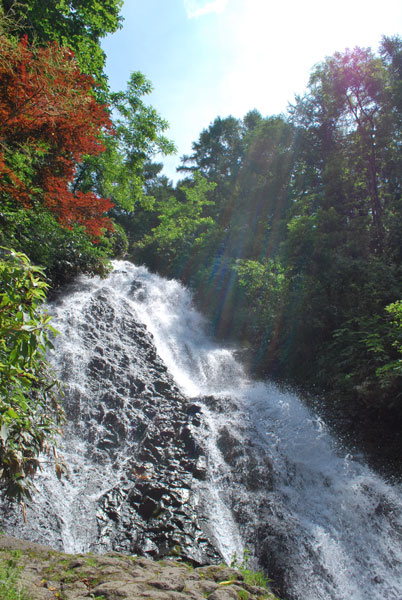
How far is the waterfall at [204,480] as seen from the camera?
4.75 metres

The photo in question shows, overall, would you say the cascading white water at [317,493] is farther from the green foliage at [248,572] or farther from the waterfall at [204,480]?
the green foliage at [248,572]

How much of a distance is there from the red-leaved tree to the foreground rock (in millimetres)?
4558

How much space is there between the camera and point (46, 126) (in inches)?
200

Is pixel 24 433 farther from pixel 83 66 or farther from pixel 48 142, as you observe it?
pixel 83 66

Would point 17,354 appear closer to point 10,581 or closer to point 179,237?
point 10,581

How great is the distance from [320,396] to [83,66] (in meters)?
12.1

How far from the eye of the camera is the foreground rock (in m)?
2.73

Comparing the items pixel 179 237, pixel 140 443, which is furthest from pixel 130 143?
pixel 140 443

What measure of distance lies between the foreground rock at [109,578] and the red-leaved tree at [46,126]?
4.56 m

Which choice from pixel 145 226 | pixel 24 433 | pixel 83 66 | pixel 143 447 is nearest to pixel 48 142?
pixel 24 433

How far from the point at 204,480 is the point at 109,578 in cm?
311

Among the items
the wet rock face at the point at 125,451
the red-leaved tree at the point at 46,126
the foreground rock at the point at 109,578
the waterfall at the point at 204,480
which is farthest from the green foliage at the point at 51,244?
the foreground rock at the point at 109,578

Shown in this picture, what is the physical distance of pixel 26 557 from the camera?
10.7ft

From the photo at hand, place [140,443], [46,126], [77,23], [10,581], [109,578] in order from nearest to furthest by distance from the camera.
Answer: [10,581] < [109,578] < [46,126] < [140,443] < [77,23]
